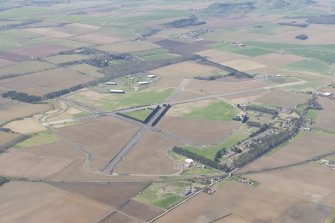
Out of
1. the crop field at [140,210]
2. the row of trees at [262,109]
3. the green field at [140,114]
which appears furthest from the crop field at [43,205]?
the row of trees at [262,109]

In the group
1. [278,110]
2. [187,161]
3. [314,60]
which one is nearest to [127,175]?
[187,161]

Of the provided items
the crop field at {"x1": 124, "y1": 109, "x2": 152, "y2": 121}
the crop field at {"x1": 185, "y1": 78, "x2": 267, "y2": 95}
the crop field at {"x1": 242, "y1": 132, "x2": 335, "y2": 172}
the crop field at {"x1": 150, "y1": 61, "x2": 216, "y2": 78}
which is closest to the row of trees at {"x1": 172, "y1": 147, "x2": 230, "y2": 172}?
the crop field at {"x1": 242, "y1": 132, "x2": 335, "y2": 172}

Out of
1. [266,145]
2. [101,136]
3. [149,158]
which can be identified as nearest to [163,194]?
[149,158]

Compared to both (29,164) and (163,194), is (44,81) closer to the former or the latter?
(29,164)

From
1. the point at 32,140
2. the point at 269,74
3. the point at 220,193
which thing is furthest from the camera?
the point at 269,74

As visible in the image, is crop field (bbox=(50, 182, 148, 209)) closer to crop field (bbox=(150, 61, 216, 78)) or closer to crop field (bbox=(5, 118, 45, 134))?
crop field (bbox=(5, 118, 45, 134))

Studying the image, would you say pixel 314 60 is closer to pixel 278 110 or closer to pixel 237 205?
pixel 278 110
